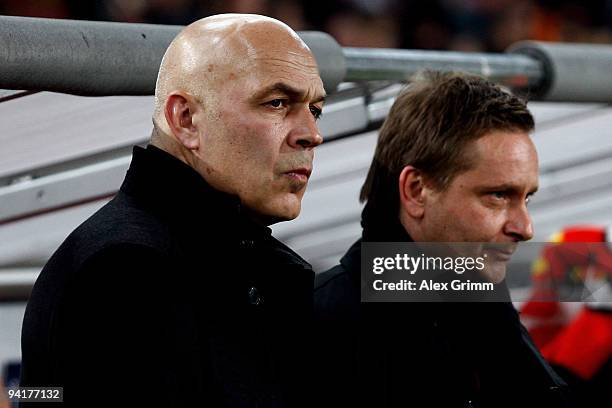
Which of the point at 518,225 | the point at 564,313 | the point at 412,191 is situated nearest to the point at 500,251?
the point at 518,225

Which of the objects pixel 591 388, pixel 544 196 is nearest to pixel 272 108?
pixel 591 388

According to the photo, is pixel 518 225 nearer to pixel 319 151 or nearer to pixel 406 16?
pixel 319 151

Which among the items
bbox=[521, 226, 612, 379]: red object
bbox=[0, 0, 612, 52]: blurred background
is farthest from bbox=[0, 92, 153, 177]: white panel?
bbox=[0, 0, 612, 52]: blurred background

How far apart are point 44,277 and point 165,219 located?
5.9 inches

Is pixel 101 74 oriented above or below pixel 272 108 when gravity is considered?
above

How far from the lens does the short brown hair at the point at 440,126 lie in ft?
5.97

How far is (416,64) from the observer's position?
2.17 m

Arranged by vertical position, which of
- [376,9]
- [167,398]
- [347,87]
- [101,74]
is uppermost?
[376,9]

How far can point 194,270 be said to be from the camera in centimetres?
134

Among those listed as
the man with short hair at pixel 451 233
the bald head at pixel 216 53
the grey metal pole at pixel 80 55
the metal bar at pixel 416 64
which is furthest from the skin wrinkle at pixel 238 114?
the metal bar at pixel 416 64

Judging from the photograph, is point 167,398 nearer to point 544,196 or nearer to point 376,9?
point 544,196

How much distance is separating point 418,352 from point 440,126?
352mm

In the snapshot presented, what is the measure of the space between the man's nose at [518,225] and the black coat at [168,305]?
1.54ft

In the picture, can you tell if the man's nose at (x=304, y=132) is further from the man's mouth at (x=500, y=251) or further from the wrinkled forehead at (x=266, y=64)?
the man's mouth at (x=500, y=251)
